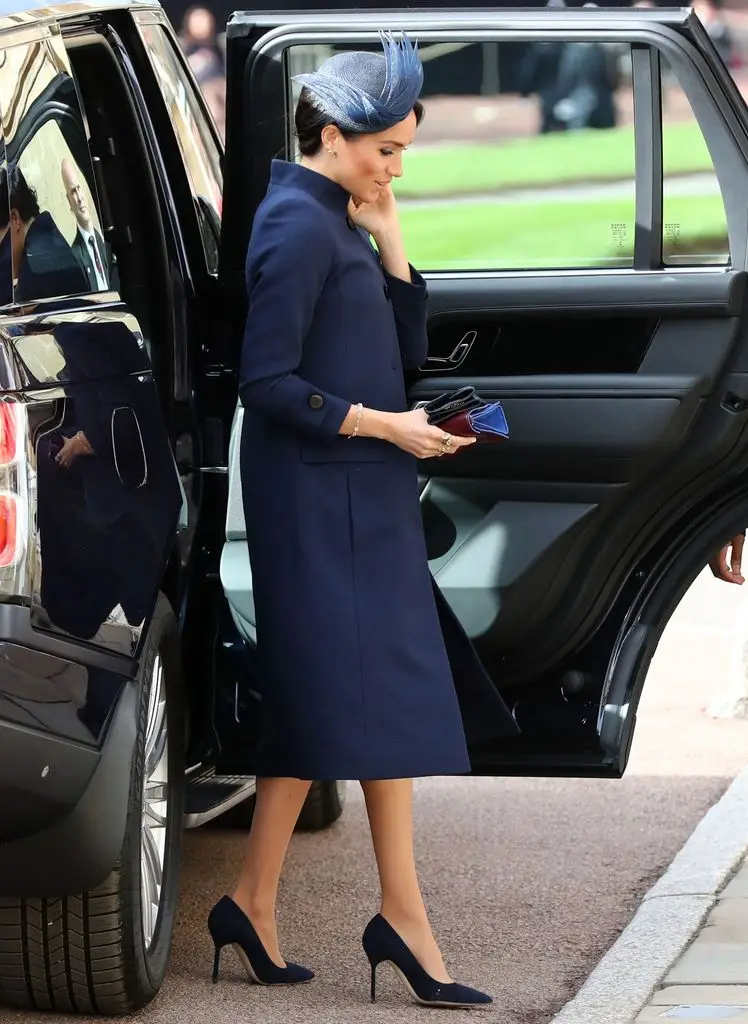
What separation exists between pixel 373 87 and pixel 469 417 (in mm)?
658

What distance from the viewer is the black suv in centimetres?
360

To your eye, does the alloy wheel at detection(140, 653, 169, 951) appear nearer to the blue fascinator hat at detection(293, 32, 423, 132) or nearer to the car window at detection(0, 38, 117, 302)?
the car window at detection(0, 38, 117, 302)

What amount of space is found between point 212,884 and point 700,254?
2.13 meters

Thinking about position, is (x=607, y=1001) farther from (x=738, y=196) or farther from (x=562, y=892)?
(x=738, y=196)

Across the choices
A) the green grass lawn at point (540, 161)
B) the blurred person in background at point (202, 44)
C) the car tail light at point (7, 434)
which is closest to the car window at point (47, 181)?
the car tail light at point (7, 434)

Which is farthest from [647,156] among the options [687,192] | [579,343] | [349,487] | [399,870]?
[399,870]

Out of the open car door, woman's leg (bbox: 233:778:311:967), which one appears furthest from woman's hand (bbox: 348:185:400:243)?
woman's leg (bbox: 233:778:311:967)

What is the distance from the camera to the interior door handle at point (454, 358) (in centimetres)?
412

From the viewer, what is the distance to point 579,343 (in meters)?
4.09

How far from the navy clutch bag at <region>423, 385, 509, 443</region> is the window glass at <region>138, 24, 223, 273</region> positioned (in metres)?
0.97

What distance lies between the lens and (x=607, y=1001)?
3.71 meters

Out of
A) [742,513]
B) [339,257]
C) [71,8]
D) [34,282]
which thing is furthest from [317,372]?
[742,513]

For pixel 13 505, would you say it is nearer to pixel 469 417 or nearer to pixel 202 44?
pixel 469 417

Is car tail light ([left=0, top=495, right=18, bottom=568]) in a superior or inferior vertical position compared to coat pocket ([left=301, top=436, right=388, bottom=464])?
superior
